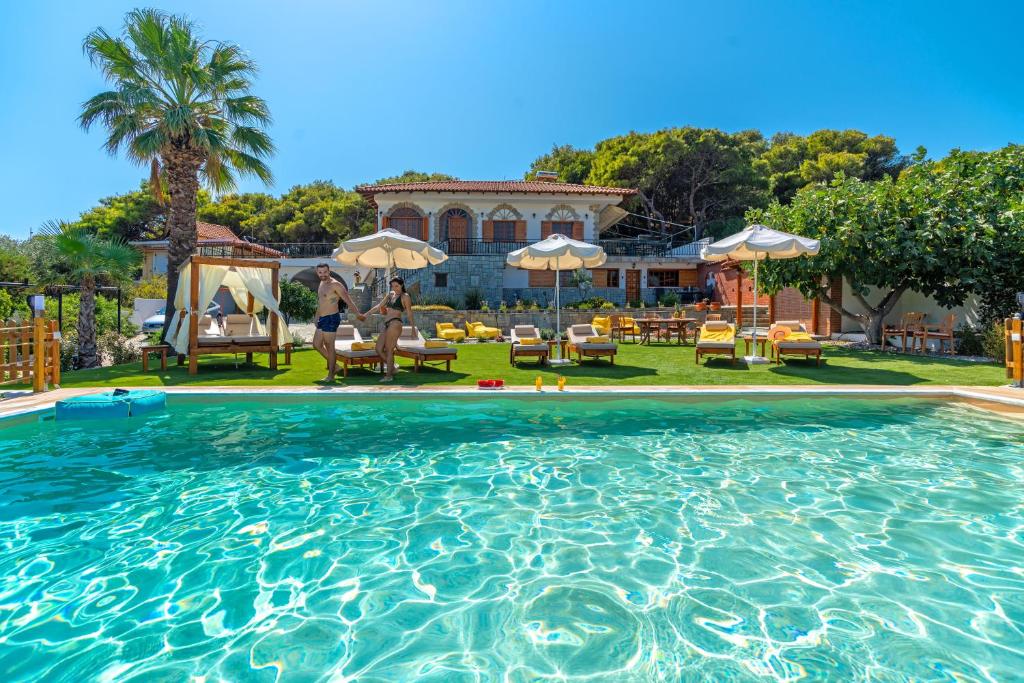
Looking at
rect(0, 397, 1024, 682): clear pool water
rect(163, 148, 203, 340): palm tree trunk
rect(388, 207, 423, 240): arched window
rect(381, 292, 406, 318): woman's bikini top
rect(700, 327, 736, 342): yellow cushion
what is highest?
rect(388, 207, 423, 240): arched window

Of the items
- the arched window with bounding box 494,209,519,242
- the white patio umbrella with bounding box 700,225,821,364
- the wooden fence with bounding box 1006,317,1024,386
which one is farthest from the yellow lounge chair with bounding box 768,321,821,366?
the arched window with bounding box 494,209,519,242

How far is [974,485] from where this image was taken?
16.4 feet

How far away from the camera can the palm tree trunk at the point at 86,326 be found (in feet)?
39.0

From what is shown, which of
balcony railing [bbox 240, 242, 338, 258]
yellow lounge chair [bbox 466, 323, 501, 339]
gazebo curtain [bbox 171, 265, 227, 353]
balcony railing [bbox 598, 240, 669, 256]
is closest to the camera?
gazebo curtain [bbox 171, 265, 227, 353]

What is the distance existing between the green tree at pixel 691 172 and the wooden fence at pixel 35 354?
33.4m

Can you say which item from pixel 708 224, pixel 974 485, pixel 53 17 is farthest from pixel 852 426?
pixel 708 224

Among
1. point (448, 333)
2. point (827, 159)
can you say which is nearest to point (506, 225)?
point (448, 333)

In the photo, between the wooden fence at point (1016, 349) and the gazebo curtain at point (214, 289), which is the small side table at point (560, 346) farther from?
the wooden fence at point (1016, 349)

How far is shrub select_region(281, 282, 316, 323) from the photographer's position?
69.8 ft

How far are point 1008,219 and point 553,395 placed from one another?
1267 centimetres

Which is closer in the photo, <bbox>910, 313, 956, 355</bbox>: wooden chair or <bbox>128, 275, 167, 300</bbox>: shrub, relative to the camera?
<bbox>910, 313, 956, 355</bbox>: wooden chair

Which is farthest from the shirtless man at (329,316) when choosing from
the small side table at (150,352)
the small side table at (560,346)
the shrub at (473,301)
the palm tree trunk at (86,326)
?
the shrub at (473,301)

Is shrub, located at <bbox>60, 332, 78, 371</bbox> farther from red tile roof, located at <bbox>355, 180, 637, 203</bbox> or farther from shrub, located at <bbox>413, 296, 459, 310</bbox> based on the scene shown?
red tile roof, located at <bbox>355, 180, 637, 203</bbox>

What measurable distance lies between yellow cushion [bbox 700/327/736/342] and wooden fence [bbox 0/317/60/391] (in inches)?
482
